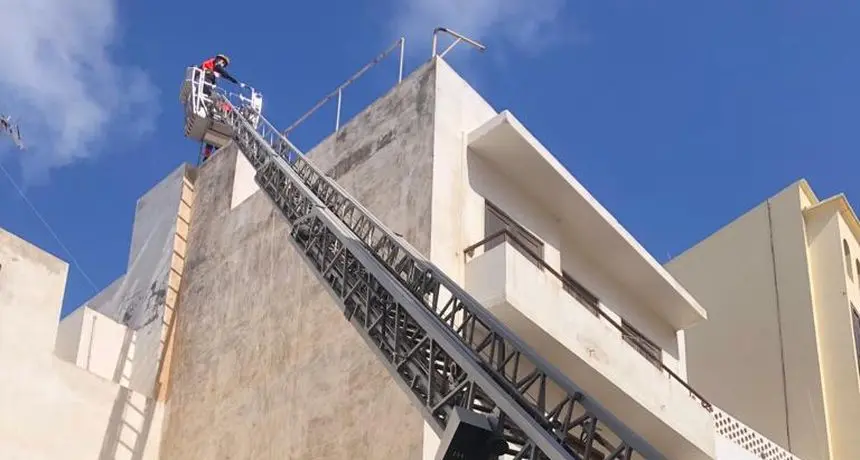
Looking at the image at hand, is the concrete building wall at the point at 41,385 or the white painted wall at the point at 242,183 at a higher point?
the white painted wall at the point at 242,183

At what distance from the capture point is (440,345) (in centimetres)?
1187

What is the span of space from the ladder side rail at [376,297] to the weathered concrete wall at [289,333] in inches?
70.8

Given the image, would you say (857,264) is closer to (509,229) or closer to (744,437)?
(744,437)

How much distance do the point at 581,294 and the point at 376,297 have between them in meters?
8.18

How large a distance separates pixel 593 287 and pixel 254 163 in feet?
21.0

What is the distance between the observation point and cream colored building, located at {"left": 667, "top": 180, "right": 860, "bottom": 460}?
26047 mm

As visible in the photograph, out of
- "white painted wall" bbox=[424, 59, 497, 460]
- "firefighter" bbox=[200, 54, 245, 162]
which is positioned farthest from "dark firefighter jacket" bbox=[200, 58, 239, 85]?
"white painted wall" bbox=[424, 59, 497, 460]

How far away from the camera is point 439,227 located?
691 inches

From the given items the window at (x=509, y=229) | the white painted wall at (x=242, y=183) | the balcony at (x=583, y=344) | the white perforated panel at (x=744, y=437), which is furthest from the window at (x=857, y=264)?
the white painted wall at (x=242, y=183)

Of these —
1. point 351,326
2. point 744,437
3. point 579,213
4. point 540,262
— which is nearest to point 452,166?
point 540,262

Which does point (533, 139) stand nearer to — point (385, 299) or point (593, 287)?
point (593, 287)

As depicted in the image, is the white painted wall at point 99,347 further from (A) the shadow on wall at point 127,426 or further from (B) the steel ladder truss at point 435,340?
(B) the steel ladder truss at point 435,340

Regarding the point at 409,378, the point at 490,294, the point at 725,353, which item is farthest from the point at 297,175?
the point at 725,353

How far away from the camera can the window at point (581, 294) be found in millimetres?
20566
